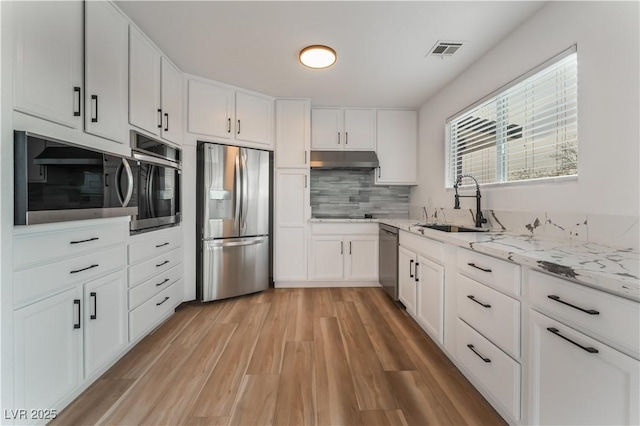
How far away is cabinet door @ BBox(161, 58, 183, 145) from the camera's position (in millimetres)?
2449

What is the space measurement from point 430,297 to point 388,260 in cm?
98

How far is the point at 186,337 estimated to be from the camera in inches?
85.3

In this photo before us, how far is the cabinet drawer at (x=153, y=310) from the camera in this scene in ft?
6.37

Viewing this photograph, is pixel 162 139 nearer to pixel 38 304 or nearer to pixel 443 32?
pixel 38 304

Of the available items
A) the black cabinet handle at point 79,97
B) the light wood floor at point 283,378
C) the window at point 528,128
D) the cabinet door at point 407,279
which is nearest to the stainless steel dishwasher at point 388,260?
the cabinet door at point 407,279

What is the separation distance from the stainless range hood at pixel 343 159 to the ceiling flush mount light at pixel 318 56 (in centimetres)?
127

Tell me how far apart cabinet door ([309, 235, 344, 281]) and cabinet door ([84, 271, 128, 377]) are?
207 centimetres

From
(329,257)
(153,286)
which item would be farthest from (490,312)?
(153,286)

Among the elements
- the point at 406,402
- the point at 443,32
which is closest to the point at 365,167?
the point at 443,32

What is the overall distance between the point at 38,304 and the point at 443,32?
9.89 ft

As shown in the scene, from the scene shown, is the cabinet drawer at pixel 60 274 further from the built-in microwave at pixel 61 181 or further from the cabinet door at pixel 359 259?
the cabinet door at pixel 359 259

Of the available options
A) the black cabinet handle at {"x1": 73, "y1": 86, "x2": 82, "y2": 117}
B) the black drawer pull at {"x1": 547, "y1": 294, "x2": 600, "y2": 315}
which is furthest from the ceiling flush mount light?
the black drawer pull at {"x1": 547, "y1": 294, "x2": 600, "y2": 315}

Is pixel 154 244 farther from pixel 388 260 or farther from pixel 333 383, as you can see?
pixel 388 260

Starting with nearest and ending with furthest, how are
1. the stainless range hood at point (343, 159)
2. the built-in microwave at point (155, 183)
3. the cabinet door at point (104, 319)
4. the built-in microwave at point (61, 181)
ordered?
the built-in microwave at point (61, 181), the cabinet door at point (104, 319), the built-in microwave at point (155, 183), the stainless range hood at point (343, 159)
